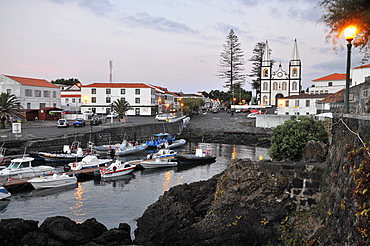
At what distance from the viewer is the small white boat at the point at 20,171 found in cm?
2264

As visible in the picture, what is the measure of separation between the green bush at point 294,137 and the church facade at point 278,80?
233 ft

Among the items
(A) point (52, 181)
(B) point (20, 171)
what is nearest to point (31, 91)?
(B) point (20, 171)

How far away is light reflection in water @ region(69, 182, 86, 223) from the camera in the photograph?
1700cm

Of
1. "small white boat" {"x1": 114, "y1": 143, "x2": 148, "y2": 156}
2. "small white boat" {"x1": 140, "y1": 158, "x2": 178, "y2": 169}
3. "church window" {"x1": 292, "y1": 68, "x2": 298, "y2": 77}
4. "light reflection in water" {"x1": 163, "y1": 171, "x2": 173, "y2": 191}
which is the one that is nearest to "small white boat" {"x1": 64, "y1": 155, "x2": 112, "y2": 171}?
"small white boat" {"x1": 140, "y1": 158, "x2": 178, "y2": 169}

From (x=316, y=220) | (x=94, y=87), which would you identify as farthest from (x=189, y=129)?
(x=316, y=220)

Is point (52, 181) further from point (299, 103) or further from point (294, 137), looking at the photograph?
Result: point (299, 103)

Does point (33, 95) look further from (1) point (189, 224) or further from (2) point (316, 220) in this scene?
(2) point (316, 220)

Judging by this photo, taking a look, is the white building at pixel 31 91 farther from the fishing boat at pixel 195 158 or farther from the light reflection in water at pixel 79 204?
the light reflection in water at pixel 79 204

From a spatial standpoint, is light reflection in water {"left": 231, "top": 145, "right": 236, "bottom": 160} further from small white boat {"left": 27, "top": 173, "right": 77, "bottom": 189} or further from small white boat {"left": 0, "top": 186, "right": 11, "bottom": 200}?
small white boat {"left": 0, "top": 186, "right": 11, "bottom": 200}

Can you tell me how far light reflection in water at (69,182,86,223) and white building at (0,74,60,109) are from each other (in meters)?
40.1

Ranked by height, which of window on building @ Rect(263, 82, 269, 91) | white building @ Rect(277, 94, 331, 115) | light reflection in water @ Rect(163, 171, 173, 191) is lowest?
light reflection in water @ Rect(163, 171, 173, 191)

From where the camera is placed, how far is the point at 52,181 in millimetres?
22266

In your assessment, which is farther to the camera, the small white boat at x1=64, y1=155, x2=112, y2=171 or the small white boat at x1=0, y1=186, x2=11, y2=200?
the small white boat at x1=64, y1=155, x2=112, y2=171

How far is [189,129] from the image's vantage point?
5525cm
